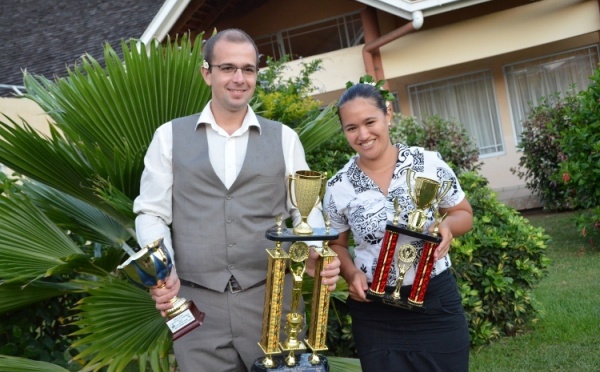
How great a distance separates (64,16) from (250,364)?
14295 millimetres

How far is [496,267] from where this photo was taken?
547cm

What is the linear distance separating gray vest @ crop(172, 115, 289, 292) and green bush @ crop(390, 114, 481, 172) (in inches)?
254

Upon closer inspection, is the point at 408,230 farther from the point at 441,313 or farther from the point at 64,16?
the point at 64,16

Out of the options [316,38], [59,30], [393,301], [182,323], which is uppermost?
[59,30]

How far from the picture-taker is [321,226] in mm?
2941

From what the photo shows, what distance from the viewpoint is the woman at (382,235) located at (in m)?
2.86

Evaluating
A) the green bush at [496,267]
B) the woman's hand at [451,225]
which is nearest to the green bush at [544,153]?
the green bush at [496,267]

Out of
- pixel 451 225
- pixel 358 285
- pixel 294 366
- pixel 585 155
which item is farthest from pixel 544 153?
pixel 294 366

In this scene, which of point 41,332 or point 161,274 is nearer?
point 161,274

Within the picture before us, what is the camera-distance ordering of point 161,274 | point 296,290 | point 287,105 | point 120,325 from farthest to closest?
point 287,105
point 120,325
point 296,290
point 161,274

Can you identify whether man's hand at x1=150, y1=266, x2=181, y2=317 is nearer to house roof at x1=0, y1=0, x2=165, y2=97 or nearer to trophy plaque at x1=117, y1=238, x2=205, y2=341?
trophy plaque at x1=117, y1=238, x2=205, y2=341

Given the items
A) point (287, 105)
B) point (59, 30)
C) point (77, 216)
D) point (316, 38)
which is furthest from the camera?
point (59, 30)

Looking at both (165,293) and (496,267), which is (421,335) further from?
(496,267)

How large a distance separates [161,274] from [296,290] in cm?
50
